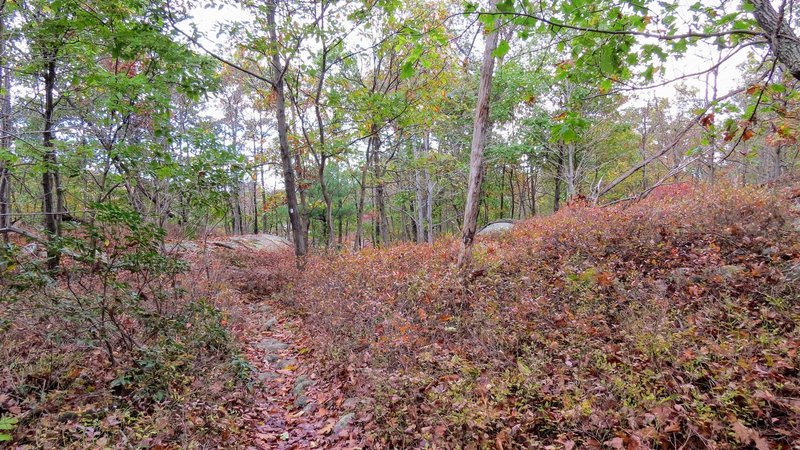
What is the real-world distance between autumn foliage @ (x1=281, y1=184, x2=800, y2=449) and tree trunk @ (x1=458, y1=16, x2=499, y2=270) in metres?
0.43

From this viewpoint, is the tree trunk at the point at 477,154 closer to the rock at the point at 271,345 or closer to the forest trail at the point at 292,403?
the forest trail at the point at 292,403

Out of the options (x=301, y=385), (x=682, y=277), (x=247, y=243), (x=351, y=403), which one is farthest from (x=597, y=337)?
(x=247, y=243)

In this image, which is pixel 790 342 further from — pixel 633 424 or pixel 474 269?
pixel 474 269

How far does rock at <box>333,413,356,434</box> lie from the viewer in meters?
4.06

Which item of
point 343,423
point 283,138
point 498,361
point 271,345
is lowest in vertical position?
point 343,423

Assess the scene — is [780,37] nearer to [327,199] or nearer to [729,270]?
[729,270]

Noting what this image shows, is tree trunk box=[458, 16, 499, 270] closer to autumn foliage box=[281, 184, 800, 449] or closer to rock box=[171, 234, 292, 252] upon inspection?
autumn foliage box=[281, 184, 800, 449]

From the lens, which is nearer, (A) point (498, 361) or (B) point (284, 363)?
(A) point (498, 361)

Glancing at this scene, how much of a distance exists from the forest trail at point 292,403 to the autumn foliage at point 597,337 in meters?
0.28

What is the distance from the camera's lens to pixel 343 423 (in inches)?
162

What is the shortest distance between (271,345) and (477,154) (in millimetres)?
5156

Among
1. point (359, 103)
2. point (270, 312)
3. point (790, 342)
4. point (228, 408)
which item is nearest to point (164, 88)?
point (228, 408)

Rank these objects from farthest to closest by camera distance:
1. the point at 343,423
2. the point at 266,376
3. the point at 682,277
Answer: the point at 266,376, the point at 682,277, the point at 343,423

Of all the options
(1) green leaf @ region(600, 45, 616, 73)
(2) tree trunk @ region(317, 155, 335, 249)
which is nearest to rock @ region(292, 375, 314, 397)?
(1) green leaf @ region(600, 45, 616, 73)
